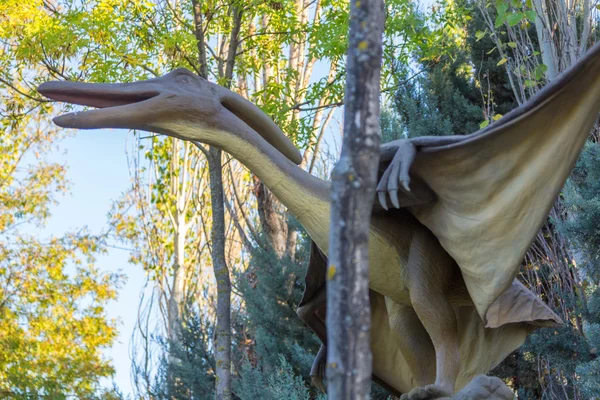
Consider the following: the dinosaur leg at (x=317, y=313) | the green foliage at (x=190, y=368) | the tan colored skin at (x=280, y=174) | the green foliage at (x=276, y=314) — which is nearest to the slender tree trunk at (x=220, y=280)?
the green foliage at (x=276, y=314)

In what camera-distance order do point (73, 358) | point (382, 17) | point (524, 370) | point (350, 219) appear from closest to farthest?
1. point (350, 219)
2. point (382, 17)
3. point (524, 370)
4. point (73, 358)

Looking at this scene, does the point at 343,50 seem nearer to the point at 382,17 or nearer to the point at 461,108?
the point at 461,108

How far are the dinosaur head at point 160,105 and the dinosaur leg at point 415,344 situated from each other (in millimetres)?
1096

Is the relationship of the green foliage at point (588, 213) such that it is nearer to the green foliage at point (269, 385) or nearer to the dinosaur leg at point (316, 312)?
the green foliage at point (269, 385)

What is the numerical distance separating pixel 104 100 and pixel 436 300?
162cm

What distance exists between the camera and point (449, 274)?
4.16m

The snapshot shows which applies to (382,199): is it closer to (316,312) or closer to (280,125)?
(316,312)

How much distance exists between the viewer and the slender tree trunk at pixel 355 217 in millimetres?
2221

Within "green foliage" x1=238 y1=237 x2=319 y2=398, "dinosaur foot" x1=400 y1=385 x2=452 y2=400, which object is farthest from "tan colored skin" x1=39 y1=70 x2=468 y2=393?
"green foliage" x1=238 y1=237 x2=319 y2=398

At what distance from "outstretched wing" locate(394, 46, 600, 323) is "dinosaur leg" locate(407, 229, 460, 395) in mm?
125

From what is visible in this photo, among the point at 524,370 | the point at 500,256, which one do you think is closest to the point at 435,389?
the point at 500,256

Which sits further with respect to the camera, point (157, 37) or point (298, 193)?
point (157, 37)

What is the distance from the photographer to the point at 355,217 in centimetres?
Result: 232

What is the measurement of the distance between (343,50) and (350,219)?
17.0ft
